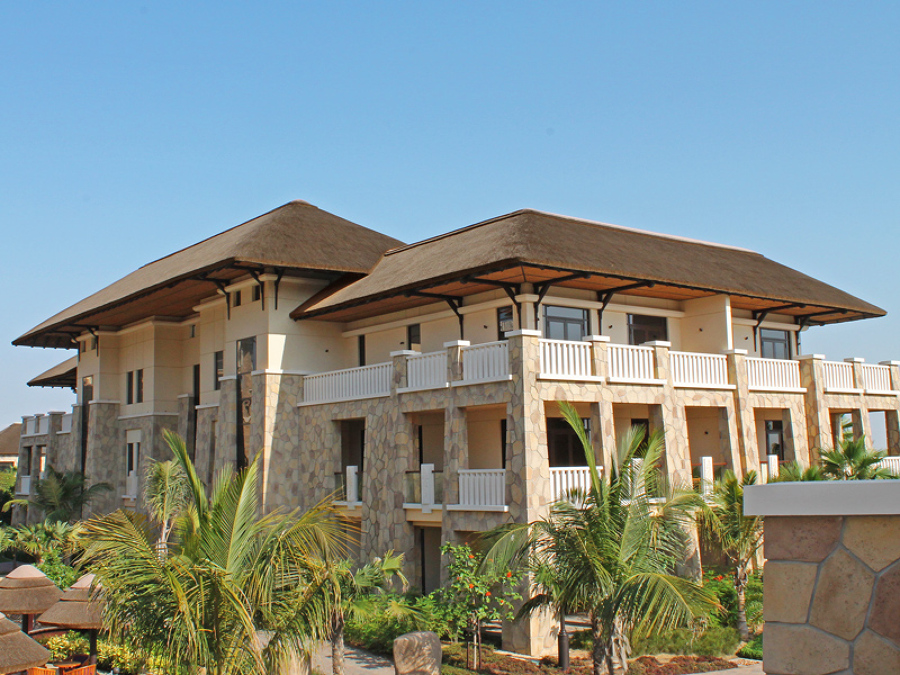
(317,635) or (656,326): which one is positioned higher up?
(656,326)

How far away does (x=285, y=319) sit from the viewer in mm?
28422

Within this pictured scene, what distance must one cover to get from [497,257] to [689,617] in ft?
33.5

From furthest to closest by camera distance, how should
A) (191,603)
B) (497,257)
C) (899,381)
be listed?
(899,381)
(497,257)
(191,603)

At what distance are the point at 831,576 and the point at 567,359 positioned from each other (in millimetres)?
16504

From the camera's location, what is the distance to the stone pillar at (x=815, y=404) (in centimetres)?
2673

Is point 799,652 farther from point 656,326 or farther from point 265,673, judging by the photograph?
point 656,326

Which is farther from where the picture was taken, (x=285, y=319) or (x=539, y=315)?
(x=285, y=319)

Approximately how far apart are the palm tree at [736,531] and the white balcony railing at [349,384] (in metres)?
8.83

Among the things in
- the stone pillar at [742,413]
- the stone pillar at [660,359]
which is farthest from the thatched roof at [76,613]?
the stone pillar at [742,413]

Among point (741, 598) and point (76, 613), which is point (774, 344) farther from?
point (76, 613)

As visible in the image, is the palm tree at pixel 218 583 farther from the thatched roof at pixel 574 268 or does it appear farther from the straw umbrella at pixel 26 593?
the thatched roof at pixel 574 268

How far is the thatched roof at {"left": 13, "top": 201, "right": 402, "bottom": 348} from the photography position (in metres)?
27.9

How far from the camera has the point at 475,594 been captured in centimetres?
1933

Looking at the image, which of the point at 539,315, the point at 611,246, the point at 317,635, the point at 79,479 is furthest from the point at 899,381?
the point at 79,479
